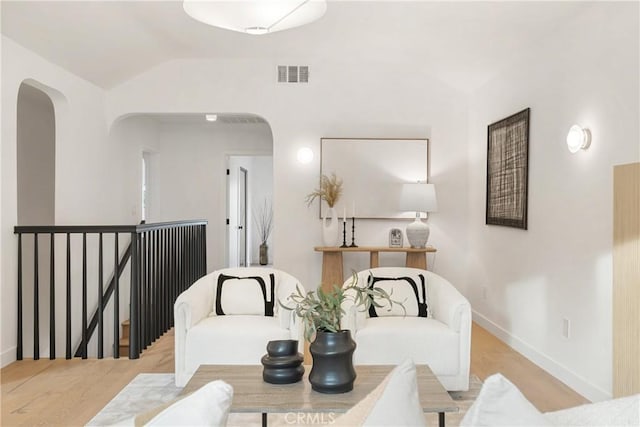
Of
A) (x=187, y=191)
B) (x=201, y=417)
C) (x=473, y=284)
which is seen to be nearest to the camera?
(x=201, y=417)

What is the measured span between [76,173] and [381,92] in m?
3.33

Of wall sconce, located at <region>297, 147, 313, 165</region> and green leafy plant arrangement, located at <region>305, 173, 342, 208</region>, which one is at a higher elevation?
wall sconce, located at <region>297, 147, 313, 165</region>

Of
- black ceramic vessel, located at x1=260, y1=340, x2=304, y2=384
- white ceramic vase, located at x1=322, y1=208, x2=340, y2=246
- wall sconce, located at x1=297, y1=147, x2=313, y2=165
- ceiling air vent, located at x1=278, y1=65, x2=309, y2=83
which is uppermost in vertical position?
ceiling air vent, located at x1=278, y1=65, x2=309, y2=83

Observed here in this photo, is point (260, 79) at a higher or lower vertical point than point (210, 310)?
higher

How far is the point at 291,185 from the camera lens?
6082 millimetres

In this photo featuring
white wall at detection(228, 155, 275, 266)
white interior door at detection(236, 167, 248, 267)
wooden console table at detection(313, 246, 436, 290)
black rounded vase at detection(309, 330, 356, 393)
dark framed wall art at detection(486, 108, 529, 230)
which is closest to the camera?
black rounded vase at detection(309, 330, 356, 393)

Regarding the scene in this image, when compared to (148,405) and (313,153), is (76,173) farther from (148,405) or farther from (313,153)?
(148,405)

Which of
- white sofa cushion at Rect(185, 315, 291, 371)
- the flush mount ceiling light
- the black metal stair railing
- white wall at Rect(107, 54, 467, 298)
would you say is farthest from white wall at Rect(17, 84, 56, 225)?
the flush mount ceiling light

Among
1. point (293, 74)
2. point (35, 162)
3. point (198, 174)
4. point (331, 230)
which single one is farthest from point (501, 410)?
point (198, 174)

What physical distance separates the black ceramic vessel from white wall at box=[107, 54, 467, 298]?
363 cm

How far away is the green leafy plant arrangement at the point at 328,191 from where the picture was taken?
231 inches

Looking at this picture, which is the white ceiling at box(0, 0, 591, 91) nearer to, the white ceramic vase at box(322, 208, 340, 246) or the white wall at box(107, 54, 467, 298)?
the white wall at box(107, 54, 467, 298)

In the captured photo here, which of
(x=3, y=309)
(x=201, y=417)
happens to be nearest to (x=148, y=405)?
(x=3, y=309)

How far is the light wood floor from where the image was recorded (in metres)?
3.13
